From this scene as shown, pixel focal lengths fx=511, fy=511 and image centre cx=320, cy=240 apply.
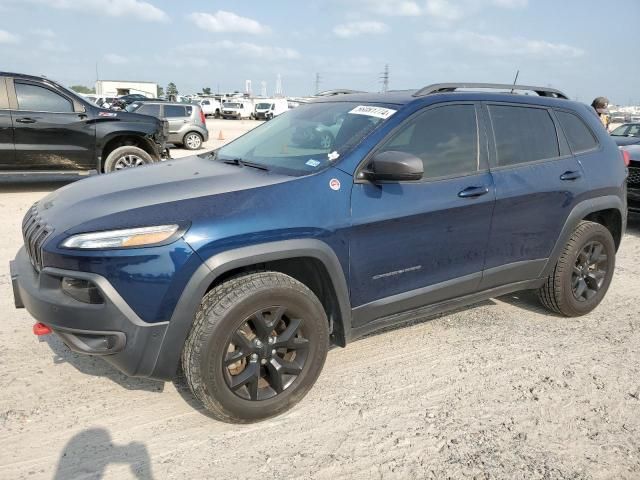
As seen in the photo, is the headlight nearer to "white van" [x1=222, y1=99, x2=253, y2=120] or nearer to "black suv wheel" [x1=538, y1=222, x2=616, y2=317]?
"black suv wheel" [x1=538, y1=222, x2=616, y2=317]

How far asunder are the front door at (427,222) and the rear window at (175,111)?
1429 centimetres

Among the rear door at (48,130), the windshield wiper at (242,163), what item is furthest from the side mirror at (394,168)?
the rear door at (48,130)

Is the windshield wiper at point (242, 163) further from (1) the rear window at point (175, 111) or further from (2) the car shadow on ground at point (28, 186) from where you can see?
(1) the rear window at point (175, 111)

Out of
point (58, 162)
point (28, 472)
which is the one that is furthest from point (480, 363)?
point (58, 162)

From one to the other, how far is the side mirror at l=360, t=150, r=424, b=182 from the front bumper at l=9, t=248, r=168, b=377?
1360mm

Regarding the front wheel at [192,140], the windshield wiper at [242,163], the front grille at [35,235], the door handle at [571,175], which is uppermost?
the windshield wiper at [242,163]

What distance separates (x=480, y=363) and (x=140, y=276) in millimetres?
2290

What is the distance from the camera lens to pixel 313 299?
2.75 metres

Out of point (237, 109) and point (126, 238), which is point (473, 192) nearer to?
point (126, 238)

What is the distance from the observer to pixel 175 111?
16.3 metres

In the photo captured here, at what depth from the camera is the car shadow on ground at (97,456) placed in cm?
233

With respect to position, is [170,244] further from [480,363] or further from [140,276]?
[480,363]

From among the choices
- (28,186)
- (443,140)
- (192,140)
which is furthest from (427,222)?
(192,140)

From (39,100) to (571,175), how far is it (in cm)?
747
